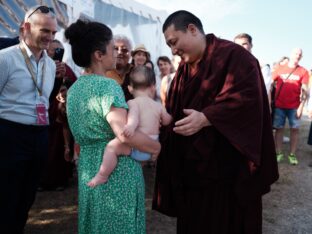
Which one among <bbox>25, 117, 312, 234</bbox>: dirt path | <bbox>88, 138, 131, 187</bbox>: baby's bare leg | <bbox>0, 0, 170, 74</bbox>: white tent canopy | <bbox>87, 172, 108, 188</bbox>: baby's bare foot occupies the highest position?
<bbox>0, 0, 170, 74</bbox>: white tent canopy

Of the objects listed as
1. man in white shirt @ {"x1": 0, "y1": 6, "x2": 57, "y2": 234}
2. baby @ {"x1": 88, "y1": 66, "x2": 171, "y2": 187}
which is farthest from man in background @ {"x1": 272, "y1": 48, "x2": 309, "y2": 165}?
man in white shirt @ {"x1": 0, "y1": 6, "x2": 57, "y2": 234}

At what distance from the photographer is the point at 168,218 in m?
3.44

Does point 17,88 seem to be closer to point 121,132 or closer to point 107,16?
point 121,132

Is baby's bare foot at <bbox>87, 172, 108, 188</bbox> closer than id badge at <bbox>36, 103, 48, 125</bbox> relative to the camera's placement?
Yes

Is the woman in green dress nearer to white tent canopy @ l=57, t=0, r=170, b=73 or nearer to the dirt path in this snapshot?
the dirt path

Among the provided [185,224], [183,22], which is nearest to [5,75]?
[183,22]

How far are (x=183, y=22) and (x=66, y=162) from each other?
3.09m

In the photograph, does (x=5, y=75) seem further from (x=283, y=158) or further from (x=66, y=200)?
→ (x=283, y=158)

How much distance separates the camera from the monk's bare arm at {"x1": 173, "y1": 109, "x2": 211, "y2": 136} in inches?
65.8

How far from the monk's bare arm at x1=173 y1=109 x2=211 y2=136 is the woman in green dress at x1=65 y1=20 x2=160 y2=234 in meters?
0.17

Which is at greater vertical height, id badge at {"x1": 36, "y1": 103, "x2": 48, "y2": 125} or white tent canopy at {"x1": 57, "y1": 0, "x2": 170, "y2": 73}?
white tent canopy at {"x1": 57, "y1": 0, "x2": 170, "y2": 73}

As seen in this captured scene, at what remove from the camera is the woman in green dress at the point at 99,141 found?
5.06 ft

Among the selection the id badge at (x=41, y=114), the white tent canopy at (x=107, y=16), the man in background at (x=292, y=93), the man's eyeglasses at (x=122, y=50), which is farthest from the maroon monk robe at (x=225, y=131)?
the man in background at (x=292, y=93)

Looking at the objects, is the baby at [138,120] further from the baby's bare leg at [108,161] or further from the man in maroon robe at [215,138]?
the man in maroon robe at [215,138]
